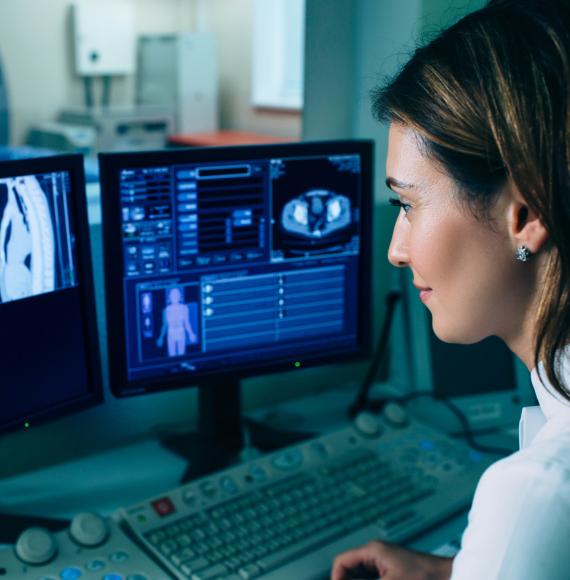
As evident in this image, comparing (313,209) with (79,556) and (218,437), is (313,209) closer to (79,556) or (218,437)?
(218,437)

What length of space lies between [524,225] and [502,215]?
2 centimetres

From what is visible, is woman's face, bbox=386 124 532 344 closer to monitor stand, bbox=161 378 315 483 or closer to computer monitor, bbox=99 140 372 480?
computer monitor, bbox=99 140 372 480

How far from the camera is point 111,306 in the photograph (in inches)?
43.9

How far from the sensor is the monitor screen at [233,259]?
3.62 feet

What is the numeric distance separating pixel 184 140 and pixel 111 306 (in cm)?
310

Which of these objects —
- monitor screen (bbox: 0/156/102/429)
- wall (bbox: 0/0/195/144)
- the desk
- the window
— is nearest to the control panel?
monitor screen (bbox: 0/156/102/429)

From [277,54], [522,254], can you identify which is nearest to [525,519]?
[522,254]

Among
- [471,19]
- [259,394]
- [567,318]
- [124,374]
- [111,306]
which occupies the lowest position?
[259,394]

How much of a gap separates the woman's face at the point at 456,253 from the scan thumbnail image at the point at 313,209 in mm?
351

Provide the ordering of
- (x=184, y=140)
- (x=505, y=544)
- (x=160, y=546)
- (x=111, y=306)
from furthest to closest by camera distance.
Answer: (x=184, y=140) → (x=111, y=306) → (x=160, y=546) → (x=505, y=544)

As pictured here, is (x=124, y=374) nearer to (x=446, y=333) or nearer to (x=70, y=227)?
(x=70, y=227)

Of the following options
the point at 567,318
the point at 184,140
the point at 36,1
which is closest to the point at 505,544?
the point at 567,318

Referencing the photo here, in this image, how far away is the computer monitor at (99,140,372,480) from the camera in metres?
1.11

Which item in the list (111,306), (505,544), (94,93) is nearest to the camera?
(505,544)
